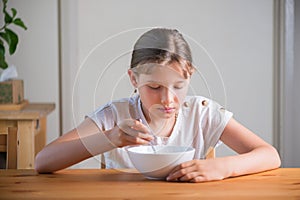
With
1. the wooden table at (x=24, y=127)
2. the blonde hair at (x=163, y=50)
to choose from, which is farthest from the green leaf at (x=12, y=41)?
the blonde hair at (x=163, y=50)

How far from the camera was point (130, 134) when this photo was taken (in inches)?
39.4

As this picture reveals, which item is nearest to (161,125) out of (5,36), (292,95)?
(5,36)

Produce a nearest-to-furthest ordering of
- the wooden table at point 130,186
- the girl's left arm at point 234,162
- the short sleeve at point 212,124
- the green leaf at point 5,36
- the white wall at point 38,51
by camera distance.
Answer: the wooden table at point 130,186 < the girl's left arm at point 234,162 < the short sleeve at point 212,124 < the green leaf at point 5,36 < the white wall at point 38,51

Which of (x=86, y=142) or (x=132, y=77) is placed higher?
(x=132, y=77)

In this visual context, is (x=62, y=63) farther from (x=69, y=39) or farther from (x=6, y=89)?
(x=6, y=89)

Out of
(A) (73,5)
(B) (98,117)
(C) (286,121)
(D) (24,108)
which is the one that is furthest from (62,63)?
(B) (98,117)

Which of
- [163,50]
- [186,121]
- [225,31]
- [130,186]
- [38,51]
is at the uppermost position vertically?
[225,31]

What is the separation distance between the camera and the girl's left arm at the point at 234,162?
1002 millimetres

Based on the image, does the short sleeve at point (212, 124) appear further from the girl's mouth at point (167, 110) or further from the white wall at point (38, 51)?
the white wall at point (38, 51)

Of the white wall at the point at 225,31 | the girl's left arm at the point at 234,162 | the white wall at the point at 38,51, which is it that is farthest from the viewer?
the white wall at the point at 225,31

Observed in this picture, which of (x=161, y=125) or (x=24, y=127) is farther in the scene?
(x=24, y=127)

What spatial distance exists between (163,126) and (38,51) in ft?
5.28

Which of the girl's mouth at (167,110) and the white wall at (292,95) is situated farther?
the white wall at (292,95)

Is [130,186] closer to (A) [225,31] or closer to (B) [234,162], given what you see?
(B) [234,162]
